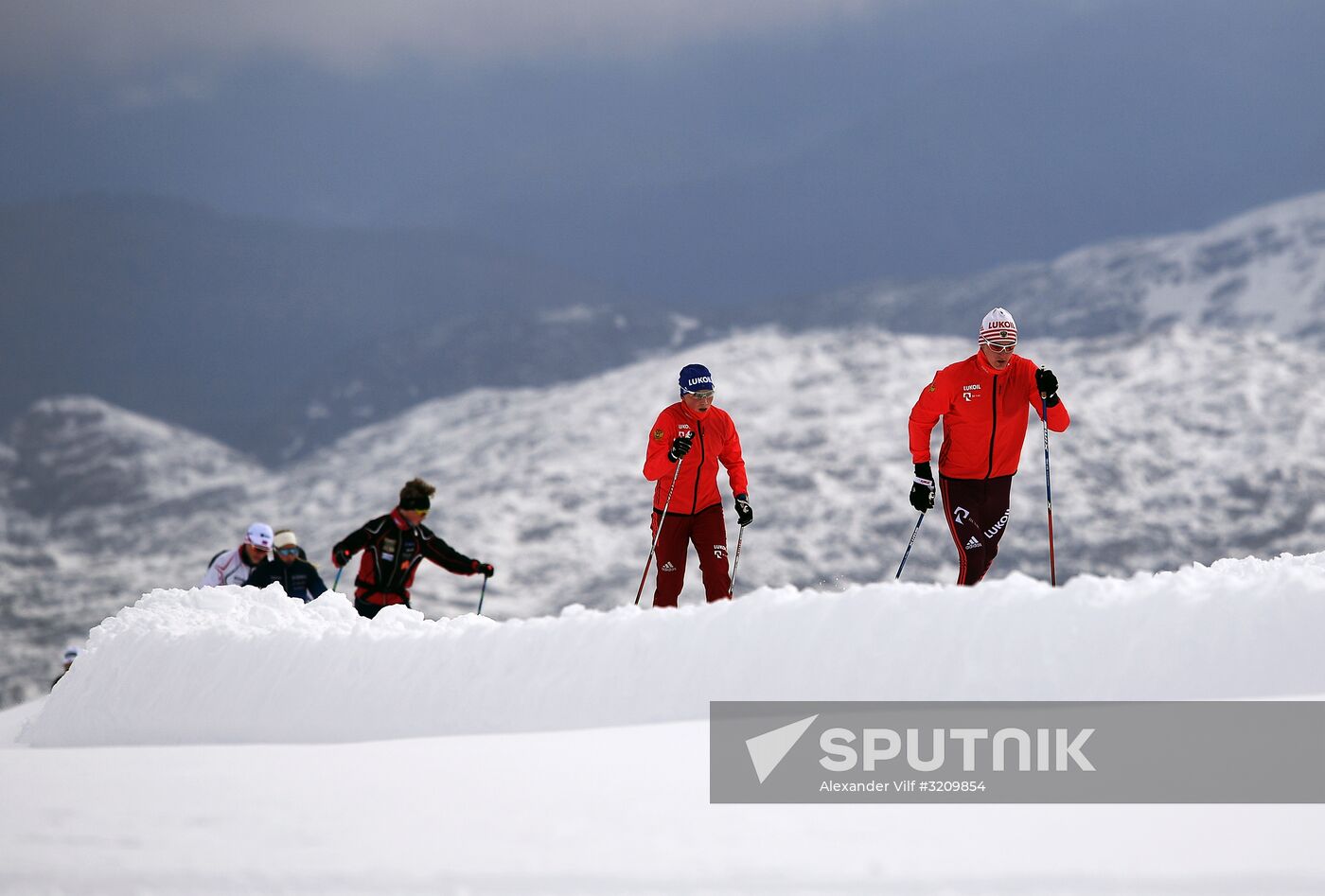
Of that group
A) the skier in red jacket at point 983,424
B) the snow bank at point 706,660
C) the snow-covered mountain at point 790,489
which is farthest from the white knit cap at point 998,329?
the snow-covered mountain at point 790,489

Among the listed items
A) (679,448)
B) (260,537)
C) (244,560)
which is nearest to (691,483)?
(679,448)

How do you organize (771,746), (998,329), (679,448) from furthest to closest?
(679,448) → (998,329) → (771,746)

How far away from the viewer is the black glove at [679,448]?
378 inches

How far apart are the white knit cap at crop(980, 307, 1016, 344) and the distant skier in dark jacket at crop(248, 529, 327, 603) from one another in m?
6.61

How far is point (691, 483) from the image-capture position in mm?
9797

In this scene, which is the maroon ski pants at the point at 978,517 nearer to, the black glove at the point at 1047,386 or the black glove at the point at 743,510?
the black glove at the point at 1047,386

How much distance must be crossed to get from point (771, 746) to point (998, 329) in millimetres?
4230

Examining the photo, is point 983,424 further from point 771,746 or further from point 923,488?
point 771,746

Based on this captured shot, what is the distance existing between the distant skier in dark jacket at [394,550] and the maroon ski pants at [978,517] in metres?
3.76

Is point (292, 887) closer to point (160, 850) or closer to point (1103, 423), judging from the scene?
point (160, 850)

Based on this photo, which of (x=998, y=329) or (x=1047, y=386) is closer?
(x=998, y=329)

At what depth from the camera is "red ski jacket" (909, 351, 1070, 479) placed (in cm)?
888

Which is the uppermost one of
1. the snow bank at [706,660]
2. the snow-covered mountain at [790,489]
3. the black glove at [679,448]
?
the snow-covered mountain at [790,489]

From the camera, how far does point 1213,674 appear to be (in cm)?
581
